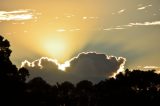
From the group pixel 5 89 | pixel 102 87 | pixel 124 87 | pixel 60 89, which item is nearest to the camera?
pixel 5 89

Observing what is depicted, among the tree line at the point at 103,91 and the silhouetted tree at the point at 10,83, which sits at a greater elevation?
the silhouetted tree at the point at 10,83

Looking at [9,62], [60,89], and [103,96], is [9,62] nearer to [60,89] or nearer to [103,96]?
[103,96]

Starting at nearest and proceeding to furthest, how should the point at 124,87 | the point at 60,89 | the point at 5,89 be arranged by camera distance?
the point at 5,89, the point at 124,87, the point at 60,89

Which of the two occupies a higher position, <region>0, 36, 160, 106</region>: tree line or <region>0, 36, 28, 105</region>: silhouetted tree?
<region>0, 36, 28, 105</region>: silhouetted tree

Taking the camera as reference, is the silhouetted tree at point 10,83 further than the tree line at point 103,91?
No

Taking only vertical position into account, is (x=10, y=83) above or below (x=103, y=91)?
above

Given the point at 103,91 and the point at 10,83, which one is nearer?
the point at 10,83

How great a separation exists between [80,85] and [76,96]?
470 cm

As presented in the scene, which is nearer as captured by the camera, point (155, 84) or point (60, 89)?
point (155, 84)

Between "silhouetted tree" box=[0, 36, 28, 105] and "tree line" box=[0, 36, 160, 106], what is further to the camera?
"tree line" box=[0, 36, 160, 106]

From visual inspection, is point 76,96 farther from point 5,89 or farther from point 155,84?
point 5,89

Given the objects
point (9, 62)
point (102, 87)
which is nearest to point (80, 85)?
point (102, 87)

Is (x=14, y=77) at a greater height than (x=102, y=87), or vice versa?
(x=14, y=77)

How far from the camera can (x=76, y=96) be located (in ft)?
461
